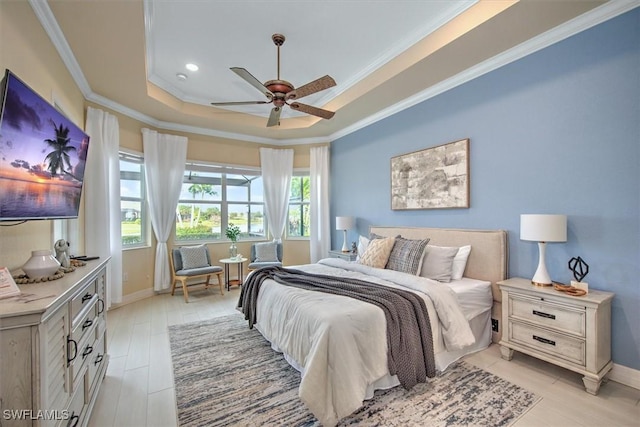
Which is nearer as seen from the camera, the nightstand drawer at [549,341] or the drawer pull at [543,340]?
the nightstand drawer at [549,341]

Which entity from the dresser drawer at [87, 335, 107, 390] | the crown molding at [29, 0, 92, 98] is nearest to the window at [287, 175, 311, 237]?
the crown molding at [29, 0, 92, 98]

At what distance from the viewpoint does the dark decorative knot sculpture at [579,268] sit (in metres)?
2.36

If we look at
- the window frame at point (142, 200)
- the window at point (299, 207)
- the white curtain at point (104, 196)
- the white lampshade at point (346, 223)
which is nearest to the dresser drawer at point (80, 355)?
the white curtain at point (104, 196)

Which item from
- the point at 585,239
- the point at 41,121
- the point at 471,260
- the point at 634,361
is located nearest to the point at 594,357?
the point at 634,361

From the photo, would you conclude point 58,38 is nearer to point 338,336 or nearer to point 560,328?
point 338,336

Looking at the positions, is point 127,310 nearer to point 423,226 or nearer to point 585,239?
point 423,226

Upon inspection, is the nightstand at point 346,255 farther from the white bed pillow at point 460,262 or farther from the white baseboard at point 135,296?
the white baseboard at point 135,296

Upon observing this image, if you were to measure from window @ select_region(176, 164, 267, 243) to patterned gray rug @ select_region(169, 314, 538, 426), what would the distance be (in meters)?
3.01

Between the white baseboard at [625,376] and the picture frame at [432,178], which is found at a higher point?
the picture frame at [432,178]

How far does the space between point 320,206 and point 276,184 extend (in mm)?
1052

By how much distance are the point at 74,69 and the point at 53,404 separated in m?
3.37

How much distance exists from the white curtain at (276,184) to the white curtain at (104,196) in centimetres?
252

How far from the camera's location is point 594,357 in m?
2.04

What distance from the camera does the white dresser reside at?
1059 millimetres
